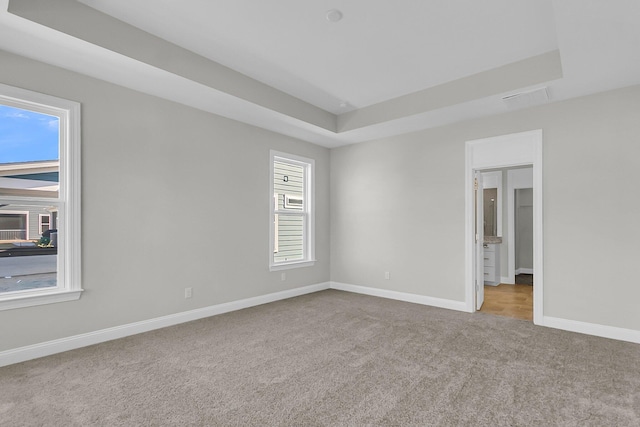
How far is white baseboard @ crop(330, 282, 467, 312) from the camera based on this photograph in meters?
4.55

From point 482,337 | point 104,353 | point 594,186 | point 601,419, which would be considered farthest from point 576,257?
point 104,353

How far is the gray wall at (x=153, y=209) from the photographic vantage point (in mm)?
3113

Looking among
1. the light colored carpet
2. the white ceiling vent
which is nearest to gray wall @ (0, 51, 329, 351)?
the light colored carpet

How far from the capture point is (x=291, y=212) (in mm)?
5441

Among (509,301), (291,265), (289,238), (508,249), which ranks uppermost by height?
(289,238)

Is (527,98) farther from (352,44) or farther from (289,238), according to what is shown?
(289,238)

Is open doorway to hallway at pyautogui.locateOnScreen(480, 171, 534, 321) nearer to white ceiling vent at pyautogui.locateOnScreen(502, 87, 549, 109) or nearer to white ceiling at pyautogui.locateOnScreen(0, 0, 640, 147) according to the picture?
white ceiling vent at pyautogui.locateOnScreen(502, 87, 549, 109)

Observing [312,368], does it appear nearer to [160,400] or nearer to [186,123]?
[160,400]

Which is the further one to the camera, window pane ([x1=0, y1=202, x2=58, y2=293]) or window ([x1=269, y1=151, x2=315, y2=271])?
window ([x1=269, y1=151, x2=315, y2=271])

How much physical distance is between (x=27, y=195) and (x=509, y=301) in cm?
606

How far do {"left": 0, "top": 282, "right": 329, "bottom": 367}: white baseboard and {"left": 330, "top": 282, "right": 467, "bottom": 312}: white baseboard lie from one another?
128 centimetres

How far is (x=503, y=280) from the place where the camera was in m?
6.72

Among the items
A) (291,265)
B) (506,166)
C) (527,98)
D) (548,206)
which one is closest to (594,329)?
(548,206)

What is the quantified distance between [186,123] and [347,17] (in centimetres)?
228
